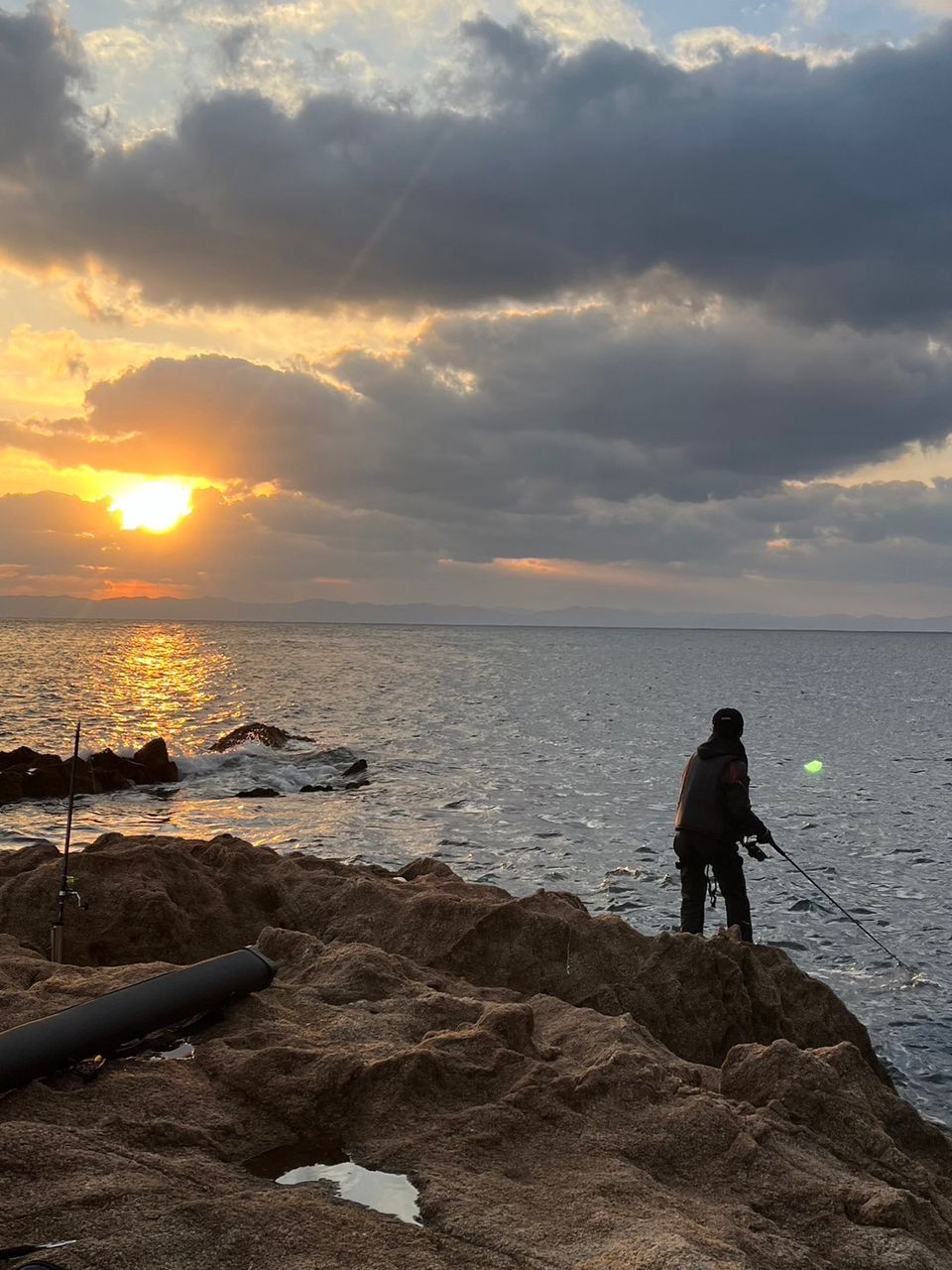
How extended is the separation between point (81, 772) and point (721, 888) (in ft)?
60.2

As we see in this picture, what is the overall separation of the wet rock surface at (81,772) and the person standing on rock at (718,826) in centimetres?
1597

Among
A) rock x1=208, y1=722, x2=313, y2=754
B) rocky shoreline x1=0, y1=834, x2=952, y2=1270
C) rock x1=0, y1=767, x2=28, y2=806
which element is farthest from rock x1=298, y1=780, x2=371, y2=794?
rocky shoreline x1=0, y1=834, x2=952, y2=1270

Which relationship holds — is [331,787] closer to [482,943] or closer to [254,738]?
[254,738]

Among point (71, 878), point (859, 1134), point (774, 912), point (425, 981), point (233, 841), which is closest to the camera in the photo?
point (859, 1134)

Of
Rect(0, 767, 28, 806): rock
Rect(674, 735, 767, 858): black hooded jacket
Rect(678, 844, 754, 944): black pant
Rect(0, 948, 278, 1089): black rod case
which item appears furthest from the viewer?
Rect(0, 767, 28, 806): rock

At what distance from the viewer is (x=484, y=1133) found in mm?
4555

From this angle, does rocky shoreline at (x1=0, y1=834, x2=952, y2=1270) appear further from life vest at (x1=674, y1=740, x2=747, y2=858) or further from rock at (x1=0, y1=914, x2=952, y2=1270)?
life vest at (x1=674, y1=740, x2=747, y2=858)

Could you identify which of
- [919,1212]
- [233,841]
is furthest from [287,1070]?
[233,841]

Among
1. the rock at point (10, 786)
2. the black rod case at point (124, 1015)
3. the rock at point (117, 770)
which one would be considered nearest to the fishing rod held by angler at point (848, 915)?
the black rod case at point (124, 1015)

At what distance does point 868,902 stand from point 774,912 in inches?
66.8

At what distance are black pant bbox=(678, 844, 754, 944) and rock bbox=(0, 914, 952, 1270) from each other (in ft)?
15.4

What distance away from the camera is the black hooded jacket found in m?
10.7

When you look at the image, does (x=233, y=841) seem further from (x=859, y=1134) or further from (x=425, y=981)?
(x=859, y=1134)

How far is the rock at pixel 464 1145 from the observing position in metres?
3.60
